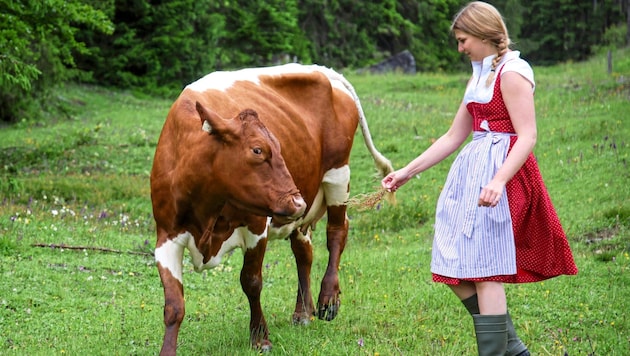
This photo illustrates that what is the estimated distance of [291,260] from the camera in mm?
9211

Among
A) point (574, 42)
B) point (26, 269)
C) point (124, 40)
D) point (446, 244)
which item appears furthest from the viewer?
point (574, 42)

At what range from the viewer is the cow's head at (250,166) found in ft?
16.4

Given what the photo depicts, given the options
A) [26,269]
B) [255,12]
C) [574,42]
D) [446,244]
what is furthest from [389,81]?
[574,42]

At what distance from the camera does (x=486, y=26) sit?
15.0ft

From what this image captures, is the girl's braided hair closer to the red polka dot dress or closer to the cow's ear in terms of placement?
the red polka dot dress

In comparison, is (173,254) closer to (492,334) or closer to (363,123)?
(492,334)

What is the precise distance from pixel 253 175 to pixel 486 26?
1641 mm

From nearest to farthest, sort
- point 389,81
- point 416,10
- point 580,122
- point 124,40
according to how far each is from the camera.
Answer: point 580,122, point 124,40, point 389,81, point 416,10

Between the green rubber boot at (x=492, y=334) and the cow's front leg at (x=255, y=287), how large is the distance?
6.04 ft

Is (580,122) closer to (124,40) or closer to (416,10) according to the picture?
(124,40)

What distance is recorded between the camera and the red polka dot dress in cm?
452

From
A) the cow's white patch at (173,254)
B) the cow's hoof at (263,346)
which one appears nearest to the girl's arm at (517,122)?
the cow's white patch at (173,254)

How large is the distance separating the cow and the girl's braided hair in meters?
1.37

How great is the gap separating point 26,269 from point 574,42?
54.8 metres
